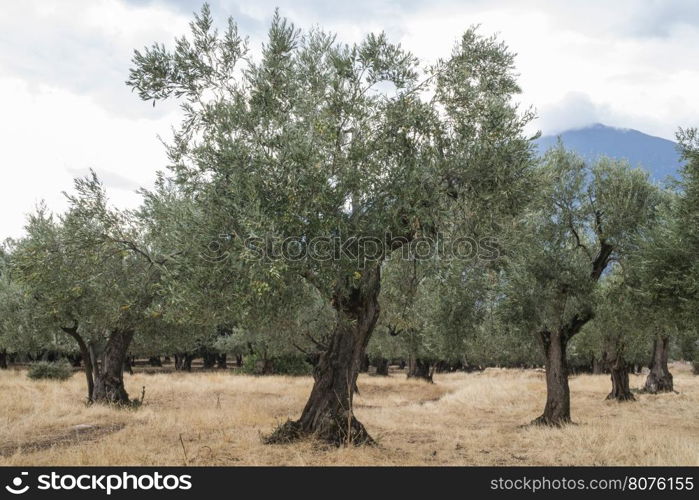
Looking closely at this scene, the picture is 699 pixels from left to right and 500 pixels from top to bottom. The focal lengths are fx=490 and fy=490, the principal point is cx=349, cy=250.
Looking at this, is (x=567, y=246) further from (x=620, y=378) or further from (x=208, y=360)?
(x=208, y=360)

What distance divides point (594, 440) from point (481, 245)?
27.8 feet

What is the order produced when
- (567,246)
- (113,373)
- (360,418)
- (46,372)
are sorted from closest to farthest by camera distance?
(567,246), (360,418), (113,373), (46,372)

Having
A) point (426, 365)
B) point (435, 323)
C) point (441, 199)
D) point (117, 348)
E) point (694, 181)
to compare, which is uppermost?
point (694, 181)

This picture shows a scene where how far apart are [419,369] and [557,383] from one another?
126ft

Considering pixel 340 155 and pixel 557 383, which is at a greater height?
pixel 340 155

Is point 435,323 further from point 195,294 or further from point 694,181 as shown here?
point 195,294

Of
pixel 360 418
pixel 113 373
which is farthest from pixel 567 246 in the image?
pixel 113 373

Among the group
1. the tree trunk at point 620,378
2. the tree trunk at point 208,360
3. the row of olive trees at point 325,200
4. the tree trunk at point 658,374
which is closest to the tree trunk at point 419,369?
the tree trunk at point 658,374

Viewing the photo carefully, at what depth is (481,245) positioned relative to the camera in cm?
1491

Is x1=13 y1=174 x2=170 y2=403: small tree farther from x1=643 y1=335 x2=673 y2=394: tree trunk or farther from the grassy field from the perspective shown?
x1=643 y1=335 x2=673 y2=394: tree trunk

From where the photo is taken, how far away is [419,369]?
193ft

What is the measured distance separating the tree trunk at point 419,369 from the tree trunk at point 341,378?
137 ft
